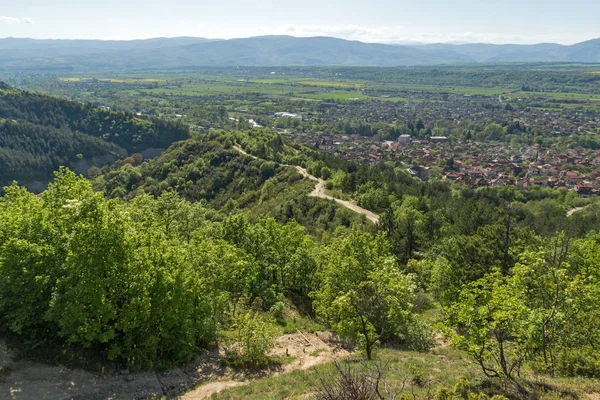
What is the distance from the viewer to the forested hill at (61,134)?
14150 centimetres

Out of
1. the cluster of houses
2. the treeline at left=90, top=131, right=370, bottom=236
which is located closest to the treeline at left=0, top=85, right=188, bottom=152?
the treeline at left=90, top=131, right=370, bottom=236

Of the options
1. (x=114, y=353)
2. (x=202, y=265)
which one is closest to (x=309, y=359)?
(x=202, y=265)

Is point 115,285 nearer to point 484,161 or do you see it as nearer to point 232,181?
point 232,181

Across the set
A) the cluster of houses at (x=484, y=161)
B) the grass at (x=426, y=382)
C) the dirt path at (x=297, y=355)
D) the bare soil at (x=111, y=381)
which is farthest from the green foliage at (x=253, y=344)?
the cluster of houses at (x=484, y=161)

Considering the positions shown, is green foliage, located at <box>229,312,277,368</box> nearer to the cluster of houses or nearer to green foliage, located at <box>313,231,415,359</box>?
green foliage, located at <box>313,231,415,359</box>

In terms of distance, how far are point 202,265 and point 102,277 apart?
7023 millimetres

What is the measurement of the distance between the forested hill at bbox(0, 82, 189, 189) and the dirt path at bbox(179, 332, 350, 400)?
14023 centimetres

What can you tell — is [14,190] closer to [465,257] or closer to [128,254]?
[128,254]

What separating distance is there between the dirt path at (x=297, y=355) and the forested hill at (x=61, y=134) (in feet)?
460

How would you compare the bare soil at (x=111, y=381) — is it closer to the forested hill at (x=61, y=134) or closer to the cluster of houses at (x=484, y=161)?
the cluster of houses at (x=484, y=161)

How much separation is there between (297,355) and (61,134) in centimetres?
17016

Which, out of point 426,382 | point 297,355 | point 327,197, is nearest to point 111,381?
point 297,355

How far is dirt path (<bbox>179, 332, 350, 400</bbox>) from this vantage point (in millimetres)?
19672

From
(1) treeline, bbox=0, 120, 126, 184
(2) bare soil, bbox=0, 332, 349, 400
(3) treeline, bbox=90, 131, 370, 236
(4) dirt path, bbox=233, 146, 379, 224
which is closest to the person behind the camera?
(2) bare soil, bbox=0, 332, 349, 400
